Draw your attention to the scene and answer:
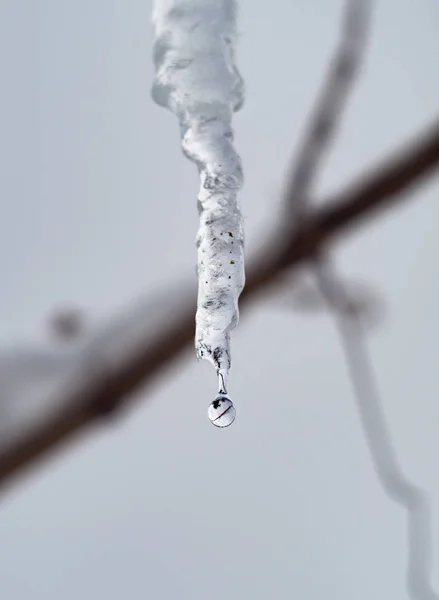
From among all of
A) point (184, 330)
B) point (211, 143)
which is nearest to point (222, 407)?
point (211, 143)

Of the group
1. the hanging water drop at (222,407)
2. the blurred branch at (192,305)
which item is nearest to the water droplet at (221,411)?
the hanging water drop at (222,407)

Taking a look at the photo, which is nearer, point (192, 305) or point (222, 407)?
point (222, 407)

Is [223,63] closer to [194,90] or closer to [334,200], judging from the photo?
[194,90]

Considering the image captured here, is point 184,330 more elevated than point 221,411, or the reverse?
point 184,330

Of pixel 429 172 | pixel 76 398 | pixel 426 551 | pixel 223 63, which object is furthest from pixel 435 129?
pixel 426 551

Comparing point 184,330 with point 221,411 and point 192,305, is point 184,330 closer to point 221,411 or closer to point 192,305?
point 192,305

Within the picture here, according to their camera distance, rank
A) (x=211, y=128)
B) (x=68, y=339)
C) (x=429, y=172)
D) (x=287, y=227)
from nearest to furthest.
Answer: (x=211, y=128)
(x=429, y=172)
(x=287, y=227)
(x=68, y=339)

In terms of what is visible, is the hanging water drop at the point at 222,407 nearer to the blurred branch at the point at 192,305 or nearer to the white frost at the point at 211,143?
the white frost at the point at 211,143
